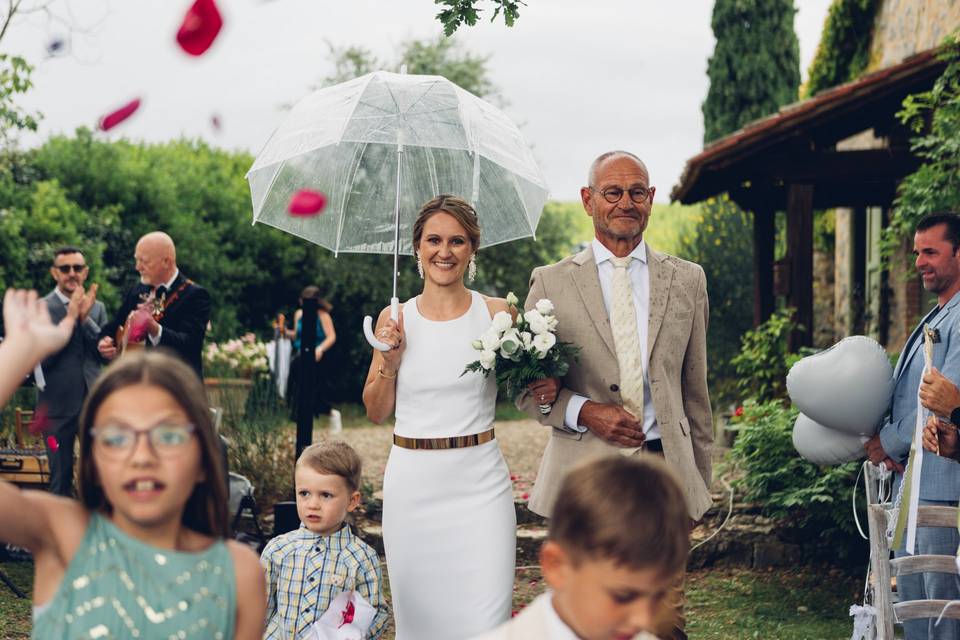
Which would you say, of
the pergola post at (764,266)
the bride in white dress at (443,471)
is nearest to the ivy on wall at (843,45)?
the pergola post at (764,266)

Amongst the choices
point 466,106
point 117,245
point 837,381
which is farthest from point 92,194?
point 837,381

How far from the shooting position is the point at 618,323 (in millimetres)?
4492

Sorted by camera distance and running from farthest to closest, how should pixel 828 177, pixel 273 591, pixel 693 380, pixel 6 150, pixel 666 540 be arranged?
pixel 6 150, pixel 828 177, pixel 693 380, pixel 273 591, pixel 666 540

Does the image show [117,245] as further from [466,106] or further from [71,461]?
[466,106]

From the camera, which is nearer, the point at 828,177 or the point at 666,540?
the point at 666,540

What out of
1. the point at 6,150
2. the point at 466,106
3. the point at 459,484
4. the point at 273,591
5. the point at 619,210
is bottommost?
the point at 273,591

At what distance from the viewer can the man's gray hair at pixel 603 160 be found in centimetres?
448

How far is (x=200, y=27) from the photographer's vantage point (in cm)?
383

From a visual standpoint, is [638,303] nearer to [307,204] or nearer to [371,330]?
[371,330]

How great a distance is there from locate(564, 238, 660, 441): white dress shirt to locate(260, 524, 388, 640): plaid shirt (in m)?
0.95

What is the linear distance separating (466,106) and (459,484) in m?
1.78

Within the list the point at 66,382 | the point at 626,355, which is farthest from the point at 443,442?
the point at 66,382

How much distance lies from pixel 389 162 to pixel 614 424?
6.51ft

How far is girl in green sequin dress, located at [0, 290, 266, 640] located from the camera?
2033 millimetres
